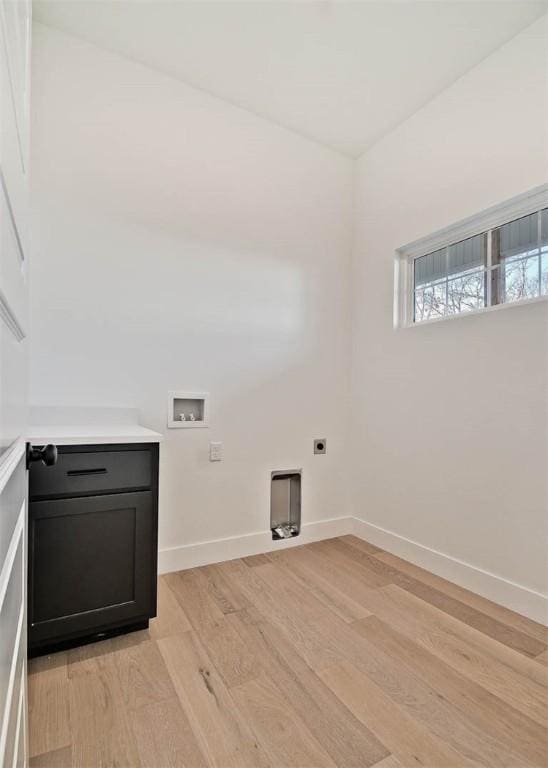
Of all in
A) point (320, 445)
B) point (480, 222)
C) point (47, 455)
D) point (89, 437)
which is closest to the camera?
point (47, 455)

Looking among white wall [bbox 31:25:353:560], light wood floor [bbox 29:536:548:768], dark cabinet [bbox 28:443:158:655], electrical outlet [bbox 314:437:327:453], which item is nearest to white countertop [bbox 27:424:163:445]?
dark cabinet [bbox 28:443:158:655]

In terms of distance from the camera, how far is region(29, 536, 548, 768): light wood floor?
108 cm

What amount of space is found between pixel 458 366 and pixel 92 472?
1857mm

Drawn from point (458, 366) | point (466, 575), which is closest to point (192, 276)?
point (458, 366)

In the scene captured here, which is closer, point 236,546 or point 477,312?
point 477,312

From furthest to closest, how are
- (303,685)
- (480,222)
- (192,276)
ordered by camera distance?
(192,276)
(480,222)
(303,685)

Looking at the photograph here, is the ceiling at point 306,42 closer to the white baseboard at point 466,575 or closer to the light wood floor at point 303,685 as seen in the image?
the white baseboard at point 466,575

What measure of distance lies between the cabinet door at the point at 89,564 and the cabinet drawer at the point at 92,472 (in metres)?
0.04

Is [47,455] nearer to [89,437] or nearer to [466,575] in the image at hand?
[89,437]

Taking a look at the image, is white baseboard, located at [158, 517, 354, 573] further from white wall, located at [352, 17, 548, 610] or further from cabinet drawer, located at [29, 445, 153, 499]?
cabinet drawer, located at [29, 445, 153, 499]

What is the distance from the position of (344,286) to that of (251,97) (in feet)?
4.26

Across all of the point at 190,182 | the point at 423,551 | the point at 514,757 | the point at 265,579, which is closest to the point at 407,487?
the point at 423,551

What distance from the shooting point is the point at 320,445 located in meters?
2.69

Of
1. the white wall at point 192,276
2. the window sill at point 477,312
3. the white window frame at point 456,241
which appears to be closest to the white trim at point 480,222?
the white window frame at point 456,241
